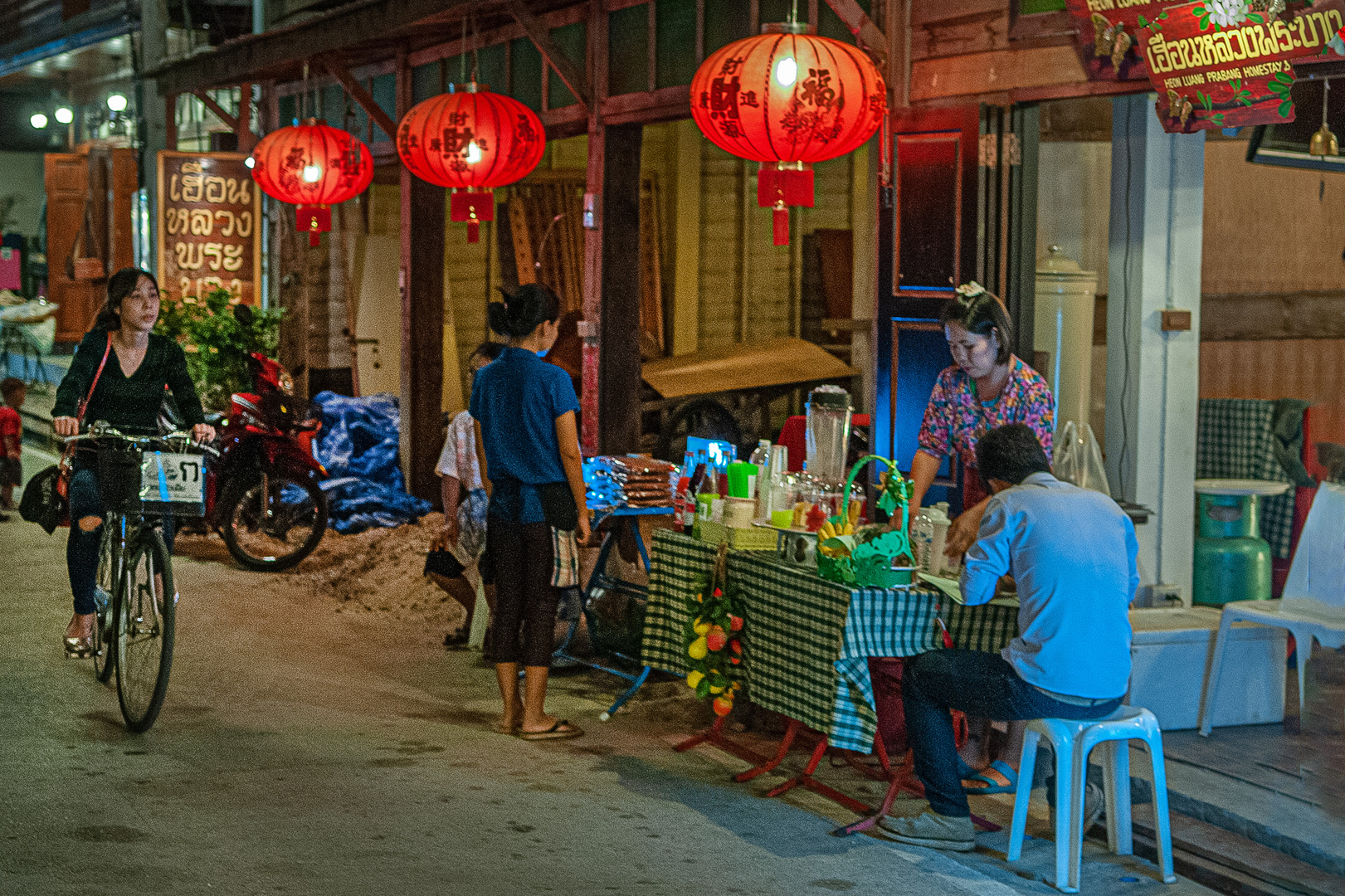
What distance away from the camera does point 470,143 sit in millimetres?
10797

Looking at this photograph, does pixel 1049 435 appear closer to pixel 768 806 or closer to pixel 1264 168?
pixel 768 806

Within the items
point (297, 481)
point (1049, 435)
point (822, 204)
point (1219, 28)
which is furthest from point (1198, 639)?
point (822, 204)

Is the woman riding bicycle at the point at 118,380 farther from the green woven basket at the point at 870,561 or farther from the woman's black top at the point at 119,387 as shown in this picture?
the green woven basket at the point at 870,561

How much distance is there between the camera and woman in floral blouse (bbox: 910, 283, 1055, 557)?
21.6ft

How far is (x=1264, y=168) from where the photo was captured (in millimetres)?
10750

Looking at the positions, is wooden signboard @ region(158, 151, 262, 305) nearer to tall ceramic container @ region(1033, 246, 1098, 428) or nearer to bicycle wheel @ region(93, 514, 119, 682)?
bicycle wheel @ region(93, 514, 119, 682)

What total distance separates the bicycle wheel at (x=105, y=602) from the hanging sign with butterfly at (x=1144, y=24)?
542cm

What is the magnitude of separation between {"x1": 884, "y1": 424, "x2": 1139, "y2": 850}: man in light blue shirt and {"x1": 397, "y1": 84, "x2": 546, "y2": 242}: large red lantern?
240 inches

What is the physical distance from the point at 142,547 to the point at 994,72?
16.6ft

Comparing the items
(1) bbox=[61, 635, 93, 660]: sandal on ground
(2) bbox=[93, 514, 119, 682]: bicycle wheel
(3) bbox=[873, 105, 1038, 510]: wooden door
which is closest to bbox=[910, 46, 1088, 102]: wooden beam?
(3) bbox=[873, 105, 1038, 510]: wooden door

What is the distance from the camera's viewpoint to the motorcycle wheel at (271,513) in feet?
38.9

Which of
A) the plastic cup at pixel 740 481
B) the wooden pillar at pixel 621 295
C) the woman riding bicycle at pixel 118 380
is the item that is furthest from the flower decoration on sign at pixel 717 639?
the wooden pillar at pixel 621 295

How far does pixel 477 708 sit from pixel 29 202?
28.9 m

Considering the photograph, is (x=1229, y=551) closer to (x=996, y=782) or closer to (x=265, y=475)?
(x=996, y=782)
